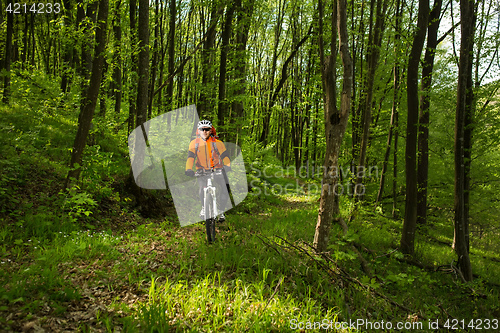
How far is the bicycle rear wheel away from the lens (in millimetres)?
5875

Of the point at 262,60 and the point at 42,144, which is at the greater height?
the point at 262,60

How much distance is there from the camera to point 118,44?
322 inches

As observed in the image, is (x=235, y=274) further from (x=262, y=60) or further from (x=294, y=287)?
(x=262, y=60)

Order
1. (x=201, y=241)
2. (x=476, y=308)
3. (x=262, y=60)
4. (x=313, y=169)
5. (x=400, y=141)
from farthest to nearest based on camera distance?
1. (x=262, y=60)
2. (x=313, y=169)
3. (x=400, y=141)
4. (x=201, y=241)
5. (x=476, y=308)

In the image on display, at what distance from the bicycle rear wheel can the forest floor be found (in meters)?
0.19

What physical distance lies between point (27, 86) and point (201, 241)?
785 centimetres

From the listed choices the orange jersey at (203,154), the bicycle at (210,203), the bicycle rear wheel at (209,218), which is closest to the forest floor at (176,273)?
the bicycle rear wheel at (209,218)

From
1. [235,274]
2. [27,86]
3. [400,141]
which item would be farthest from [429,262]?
[27,86]

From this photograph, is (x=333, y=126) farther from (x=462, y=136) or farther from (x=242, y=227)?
(x=462, y=136)

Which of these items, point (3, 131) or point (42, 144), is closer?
point (3, 131)

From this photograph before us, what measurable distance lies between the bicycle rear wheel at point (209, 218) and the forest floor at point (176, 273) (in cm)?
19

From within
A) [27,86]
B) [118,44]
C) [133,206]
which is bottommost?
[133,206]

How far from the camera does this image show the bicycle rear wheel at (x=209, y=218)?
19.3 feet

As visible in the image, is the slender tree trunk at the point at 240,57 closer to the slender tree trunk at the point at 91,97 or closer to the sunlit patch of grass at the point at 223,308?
the slender tree trunk at the point at 91,97
